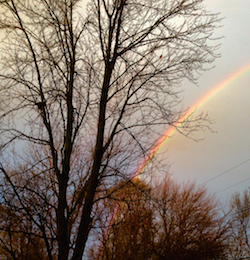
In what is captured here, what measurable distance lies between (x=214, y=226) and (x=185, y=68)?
32.2ft

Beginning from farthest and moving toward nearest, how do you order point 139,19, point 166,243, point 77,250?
1. point 166,243
2. point 139,19
3. point 77,250

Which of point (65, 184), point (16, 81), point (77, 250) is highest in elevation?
point (16, 81)

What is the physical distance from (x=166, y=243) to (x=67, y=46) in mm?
8440

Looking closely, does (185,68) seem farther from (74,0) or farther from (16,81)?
(16,81)

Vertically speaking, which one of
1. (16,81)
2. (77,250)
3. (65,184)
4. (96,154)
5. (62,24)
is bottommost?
(77,250)

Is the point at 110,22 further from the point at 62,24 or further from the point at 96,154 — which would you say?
the point at 96,154

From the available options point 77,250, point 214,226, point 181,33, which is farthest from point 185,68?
point 214,226

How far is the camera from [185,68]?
2420mm

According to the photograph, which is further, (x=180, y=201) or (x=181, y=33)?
(x=180, y=201)

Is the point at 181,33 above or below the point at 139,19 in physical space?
below

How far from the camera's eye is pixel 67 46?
2.19 m

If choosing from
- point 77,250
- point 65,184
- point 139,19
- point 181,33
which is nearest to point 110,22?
point 139,19

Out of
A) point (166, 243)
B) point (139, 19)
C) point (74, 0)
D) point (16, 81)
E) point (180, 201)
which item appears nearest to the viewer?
point (16, 81)

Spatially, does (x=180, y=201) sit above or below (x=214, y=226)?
above
